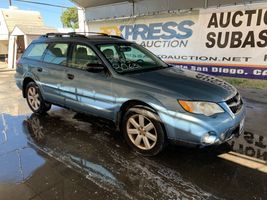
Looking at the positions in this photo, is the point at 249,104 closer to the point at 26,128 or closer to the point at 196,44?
the point at 196,44

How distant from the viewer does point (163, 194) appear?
9.07 feet

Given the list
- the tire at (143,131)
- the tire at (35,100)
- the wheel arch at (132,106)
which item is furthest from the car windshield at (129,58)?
the tire at (35,100)

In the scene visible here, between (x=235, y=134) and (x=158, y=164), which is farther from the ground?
(x=235, y=134)

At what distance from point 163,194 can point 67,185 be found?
1.09 metres

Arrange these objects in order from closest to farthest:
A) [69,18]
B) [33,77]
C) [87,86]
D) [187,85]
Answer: [187,85], [87,86], [33,77], [69,18]

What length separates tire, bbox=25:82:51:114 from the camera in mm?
5312

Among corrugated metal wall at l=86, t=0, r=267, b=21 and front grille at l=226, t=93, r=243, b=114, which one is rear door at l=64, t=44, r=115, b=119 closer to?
front grille at l=226, t=93, r=243, b=114

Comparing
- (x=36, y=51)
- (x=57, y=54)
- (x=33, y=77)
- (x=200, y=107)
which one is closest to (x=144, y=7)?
(x=36, y=51)

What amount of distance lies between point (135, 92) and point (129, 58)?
1.10 meters

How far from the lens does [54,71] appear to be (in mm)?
4723

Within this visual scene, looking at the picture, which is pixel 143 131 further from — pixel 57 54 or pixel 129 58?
pixel 57 54

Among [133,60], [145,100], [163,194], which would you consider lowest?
[163,194]

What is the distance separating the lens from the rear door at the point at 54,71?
463 cm

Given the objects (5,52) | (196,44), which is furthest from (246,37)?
(5,52)
